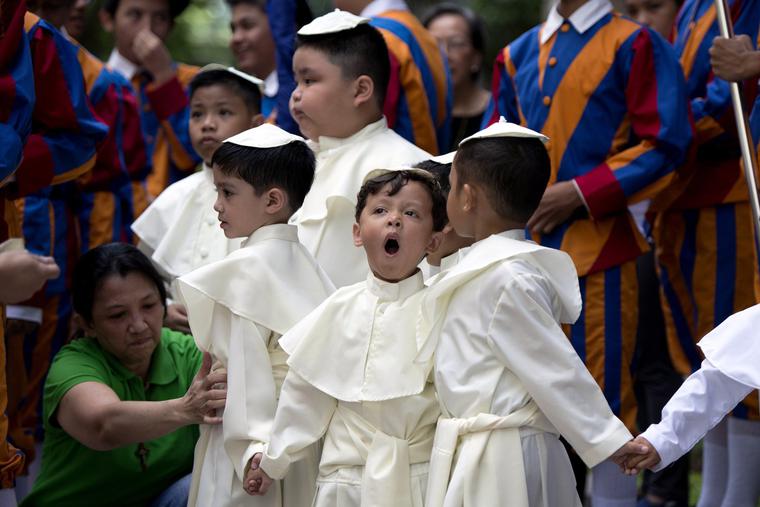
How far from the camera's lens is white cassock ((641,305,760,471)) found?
132 inches

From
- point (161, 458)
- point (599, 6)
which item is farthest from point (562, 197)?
point (161, 458)

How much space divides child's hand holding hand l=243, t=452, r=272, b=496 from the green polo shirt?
3.13 feet

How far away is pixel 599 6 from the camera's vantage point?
4.71 metres

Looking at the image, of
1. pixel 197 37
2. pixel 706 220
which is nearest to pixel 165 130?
pixel 706 220

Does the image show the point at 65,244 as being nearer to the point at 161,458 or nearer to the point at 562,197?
the point at 161,458

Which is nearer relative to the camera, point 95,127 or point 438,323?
point 438,323

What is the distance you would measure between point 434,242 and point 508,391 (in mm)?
536

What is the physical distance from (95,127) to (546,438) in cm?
221

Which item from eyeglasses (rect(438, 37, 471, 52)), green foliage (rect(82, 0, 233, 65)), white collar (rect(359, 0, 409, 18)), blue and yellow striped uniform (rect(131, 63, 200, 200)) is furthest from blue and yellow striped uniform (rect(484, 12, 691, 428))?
green foliage (rect(82, 0, 233, 65))

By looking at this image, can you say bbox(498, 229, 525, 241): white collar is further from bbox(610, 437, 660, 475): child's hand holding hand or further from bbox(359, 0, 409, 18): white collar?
bbox(359, 0, 409, 18): white collar

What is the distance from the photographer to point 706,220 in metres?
5.04

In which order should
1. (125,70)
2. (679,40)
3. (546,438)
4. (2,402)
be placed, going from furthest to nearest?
1. (125,70)
2. (679,40)
3. (2,402)
4. (546,438)

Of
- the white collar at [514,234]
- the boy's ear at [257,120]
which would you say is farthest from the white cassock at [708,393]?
the boy's ear at [257,120]

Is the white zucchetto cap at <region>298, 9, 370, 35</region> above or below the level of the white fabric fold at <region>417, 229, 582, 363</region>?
above
